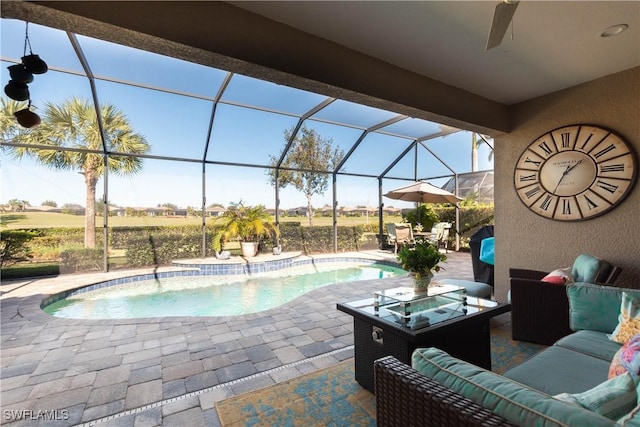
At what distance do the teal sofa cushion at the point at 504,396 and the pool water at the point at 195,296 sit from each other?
4082mm

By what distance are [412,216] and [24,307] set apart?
10555mm

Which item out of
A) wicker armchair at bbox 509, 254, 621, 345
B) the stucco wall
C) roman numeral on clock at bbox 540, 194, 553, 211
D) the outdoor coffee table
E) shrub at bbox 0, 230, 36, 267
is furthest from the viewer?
shrub at bbox 0, 230, 36, 267

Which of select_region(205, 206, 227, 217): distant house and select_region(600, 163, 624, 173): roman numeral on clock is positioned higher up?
select_region(600, 163, 624, 173): roman numeral on clock

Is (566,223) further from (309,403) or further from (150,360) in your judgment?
(150,360)

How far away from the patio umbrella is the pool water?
208 cm

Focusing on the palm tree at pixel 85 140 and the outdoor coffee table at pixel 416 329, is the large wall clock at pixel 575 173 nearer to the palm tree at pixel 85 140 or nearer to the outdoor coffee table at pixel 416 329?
the outdoor coffee table at pixel 416 329

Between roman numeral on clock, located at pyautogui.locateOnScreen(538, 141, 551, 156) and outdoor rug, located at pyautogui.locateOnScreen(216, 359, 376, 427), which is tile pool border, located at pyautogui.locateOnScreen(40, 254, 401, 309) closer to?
outdoor rug, located at pyautogui.locateOnScreen(216, 359, 376, 427)

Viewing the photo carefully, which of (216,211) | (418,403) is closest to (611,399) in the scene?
(418,403)

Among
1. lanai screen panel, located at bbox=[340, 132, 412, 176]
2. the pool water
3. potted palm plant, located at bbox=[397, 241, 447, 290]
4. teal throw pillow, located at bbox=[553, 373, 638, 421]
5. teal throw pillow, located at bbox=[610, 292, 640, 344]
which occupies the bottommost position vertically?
the pool water

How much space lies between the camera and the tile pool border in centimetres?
589

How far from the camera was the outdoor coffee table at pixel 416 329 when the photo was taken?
2141 millimetres

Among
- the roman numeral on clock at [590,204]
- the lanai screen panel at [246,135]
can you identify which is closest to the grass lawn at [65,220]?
the lanai screen panel at [246,135]

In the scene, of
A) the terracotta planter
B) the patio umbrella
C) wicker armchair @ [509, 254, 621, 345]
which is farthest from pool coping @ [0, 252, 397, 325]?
wicker armchair @ [509, 254, 621, 345]

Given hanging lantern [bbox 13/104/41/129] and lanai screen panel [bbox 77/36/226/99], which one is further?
lanai screen panel [bbox 77/36/226/99]
